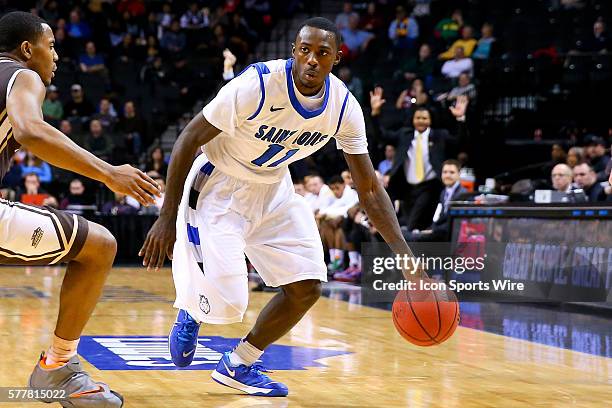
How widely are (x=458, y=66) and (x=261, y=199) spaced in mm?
12478

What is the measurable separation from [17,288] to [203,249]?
23.1ft

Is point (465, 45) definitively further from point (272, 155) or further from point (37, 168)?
point (272, 155)

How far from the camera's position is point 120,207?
16.7 meters

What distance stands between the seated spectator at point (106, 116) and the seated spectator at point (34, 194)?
2.14 metres

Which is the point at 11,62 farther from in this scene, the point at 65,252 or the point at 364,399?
the point at 364,399

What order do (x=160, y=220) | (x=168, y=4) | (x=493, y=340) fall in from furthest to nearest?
(x=168, y=4) → (x=493, y=340) → (x=160, y=220)

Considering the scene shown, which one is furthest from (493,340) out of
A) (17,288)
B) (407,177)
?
(17,288)

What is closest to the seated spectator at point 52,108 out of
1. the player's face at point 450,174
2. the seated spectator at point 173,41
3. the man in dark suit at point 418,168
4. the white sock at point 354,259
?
the seated spectator at point 173,41

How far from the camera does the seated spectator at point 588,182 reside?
11.0 metres

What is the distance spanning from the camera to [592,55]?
1748 cm

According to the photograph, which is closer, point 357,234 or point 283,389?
point 283,389

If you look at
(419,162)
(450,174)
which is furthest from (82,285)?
(419,162)

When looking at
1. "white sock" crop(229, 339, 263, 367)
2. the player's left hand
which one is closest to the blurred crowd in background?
"white sock" crop(229, 339, 263, 367)

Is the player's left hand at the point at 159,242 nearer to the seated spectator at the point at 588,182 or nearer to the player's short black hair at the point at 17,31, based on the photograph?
the player's short black hair at the point at 17,31
